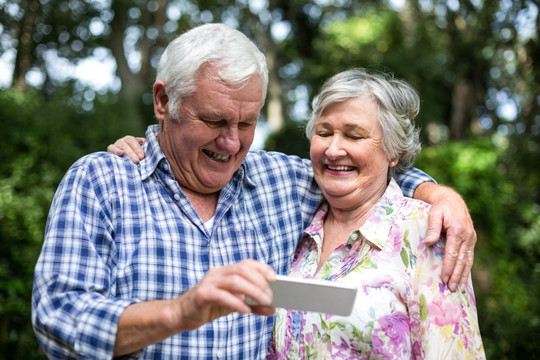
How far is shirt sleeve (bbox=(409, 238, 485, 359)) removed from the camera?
1994 millimetres

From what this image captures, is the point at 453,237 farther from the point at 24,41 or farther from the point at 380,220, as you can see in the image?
the point at 24,41

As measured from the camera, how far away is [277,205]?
7.99ft

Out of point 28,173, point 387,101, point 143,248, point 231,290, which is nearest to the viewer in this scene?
point 231,290

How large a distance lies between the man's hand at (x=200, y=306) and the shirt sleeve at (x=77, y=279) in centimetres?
5

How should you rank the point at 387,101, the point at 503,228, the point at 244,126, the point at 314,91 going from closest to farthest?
the point at 244,126, the point at 387,101, the point at 503,228, the point at 314,91

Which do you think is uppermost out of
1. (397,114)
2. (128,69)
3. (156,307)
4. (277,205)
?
(128,69)

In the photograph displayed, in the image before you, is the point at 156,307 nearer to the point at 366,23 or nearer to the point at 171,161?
the point at 171,161

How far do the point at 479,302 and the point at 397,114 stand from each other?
4905 millimetres

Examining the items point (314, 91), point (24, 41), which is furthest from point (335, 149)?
point (314, 91)

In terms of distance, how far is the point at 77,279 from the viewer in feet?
5.68

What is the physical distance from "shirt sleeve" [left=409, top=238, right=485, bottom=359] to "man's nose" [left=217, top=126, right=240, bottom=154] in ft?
2.73

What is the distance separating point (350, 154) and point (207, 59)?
0.72 meters

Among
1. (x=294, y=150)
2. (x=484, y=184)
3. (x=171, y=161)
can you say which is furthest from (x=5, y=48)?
(x=171, y=161)

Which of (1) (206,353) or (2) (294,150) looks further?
(2) (294,150)
